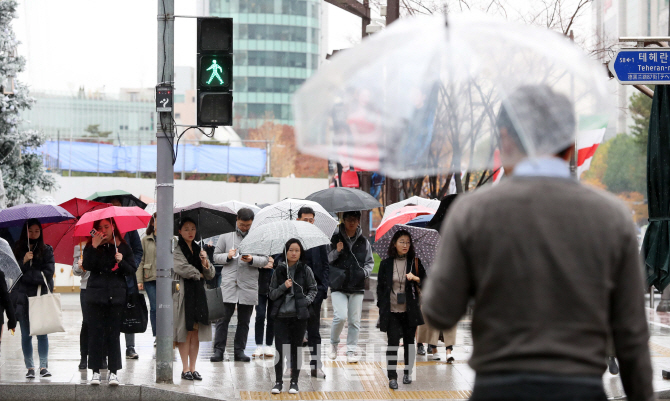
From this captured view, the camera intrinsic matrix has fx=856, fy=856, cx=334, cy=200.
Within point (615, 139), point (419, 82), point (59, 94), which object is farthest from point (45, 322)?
point (615, 139)

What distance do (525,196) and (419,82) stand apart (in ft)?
3.28

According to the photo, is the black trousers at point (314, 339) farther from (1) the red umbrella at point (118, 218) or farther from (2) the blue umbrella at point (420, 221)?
(2) the blue umbrella at point (420, 221)

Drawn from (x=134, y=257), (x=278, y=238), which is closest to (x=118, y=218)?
(x=134, y=257)

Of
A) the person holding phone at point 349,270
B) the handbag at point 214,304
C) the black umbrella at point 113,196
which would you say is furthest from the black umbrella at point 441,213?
the black umbrella at point 113,196

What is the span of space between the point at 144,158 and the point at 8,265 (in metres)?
30.4

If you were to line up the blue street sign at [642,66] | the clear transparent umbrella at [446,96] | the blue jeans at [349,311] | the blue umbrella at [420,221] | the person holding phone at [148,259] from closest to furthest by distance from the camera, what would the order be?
the clear transparent umbrella at [446,96] → the blue street sign at [642,66] → the blue jeans at [349,311] → the person holding phone at [148,259] → the blue umbrella at [420,221]

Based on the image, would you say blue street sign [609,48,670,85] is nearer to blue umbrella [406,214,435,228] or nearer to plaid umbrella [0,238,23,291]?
blue umbrella [406,214,435,228]

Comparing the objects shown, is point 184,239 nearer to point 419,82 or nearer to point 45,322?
point 45,322

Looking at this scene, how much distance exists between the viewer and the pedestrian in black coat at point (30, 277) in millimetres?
9664

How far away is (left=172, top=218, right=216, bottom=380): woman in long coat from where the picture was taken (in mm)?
9750

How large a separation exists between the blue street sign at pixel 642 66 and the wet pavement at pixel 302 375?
3413 mm

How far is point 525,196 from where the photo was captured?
2492mm

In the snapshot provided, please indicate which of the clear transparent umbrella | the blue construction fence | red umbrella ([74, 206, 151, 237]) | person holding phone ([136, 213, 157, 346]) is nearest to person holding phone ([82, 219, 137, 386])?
red umbrella ([74, 206, 151, 237])

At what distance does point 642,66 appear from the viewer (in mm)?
9781
